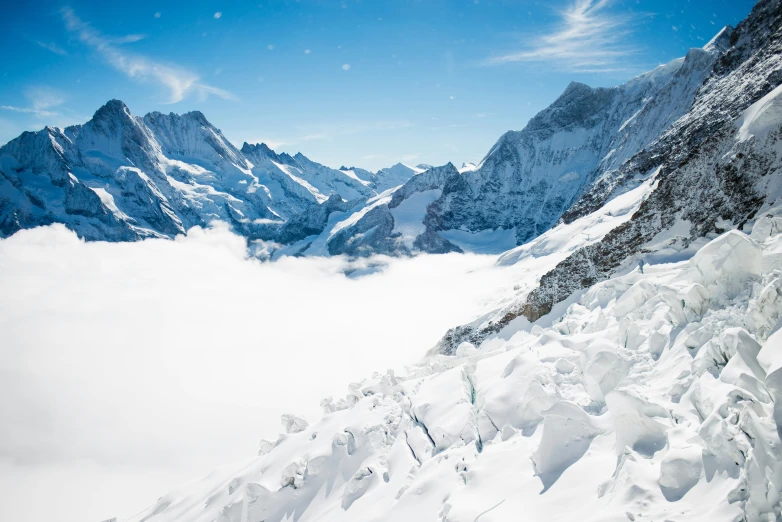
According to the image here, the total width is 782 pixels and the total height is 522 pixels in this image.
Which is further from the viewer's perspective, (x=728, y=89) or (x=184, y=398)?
(x=184, y=398)

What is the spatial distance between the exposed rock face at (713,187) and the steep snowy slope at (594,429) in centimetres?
487

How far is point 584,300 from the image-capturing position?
25.5 metres

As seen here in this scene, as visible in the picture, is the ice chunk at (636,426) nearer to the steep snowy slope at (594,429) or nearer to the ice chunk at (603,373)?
the steep snowy slope at (594,429)

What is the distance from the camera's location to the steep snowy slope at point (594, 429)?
23.7 ft

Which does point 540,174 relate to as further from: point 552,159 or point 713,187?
point 713,187

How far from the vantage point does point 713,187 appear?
958 inches

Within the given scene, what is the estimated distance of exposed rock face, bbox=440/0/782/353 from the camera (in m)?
21.8

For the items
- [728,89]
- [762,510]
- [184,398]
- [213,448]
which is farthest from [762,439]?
[184,398]

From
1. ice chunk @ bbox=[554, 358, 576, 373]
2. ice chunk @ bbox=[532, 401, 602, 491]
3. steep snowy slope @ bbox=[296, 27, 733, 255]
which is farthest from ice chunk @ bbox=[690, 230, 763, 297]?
steep snowy slope @ bbox=[296, 27, 733, 255]

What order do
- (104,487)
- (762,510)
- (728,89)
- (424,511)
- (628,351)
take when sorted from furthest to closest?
(104,487)
(728,89)
(628,351)
(424,511)
(762,510)

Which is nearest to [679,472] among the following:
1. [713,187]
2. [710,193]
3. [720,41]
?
[710,193]

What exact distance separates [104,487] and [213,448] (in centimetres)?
3850

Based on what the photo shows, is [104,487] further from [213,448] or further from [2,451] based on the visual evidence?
[2,451]

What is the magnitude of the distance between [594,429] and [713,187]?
886 inches
